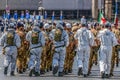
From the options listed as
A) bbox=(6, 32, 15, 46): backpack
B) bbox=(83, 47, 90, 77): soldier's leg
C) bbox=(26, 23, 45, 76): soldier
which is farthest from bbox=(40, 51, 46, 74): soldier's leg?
bbox=(83, 47, 90, 77): soldier's leg

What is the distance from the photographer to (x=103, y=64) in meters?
18.3

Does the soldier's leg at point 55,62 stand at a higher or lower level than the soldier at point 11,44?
lower

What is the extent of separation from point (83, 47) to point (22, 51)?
7.96ft

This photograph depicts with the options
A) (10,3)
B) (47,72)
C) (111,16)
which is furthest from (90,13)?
(47,72)

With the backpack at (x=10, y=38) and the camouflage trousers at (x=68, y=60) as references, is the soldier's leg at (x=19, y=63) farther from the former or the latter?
the camouflage trousers at (x=68, y=60)

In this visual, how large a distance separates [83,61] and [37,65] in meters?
1.58

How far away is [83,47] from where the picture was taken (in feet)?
61.5

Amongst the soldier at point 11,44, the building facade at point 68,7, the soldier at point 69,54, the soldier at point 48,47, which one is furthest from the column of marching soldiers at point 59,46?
the building facade at point 68,7

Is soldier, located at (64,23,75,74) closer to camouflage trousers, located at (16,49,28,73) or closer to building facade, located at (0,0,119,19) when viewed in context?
camouflage trousers, located at (16,49,28,73)

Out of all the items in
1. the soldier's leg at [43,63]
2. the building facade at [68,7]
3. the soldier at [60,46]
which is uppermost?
the building facade at [68,7]

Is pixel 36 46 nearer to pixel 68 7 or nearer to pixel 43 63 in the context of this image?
pixel 43 63

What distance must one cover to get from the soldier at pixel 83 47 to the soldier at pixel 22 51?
7.21 ft

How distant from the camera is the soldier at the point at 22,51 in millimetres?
19752

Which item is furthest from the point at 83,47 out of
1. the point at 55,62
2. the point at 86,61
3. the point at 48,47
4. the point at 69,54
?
the point at 48,47
